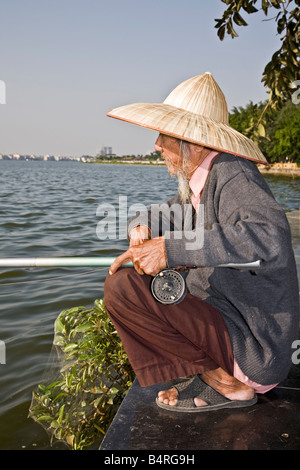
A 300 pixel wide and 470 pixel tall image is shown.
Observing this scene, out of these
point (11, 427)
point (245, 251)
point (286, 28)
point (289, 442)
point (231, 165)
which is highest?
point (286, 28)

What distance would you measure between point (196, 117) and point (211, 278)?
33.4 inches

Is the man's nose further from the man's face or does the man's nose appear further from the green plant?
the green plant

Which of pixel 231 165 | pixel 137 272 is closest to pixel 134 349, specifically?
pixel 137 272

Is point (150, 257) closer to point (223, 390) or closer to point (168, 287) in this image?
point (168, 287)

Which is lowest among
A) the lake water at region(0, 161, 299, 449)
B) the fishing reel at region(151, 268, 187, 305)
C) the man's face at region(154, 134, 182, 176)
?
the lake water at region(0, 161, 299, 449)

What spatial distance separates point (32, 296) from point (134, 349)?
16.6ft

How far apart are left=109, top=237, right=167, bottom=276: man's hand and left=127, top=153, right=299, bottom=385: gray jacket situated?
0.14 feet

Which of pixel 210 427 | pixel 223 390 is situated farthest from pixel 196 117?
pixel 210 427

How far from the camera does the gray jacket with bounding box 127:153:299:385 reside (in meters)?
2.05

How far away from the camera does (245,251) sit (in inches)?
Result: 80.6

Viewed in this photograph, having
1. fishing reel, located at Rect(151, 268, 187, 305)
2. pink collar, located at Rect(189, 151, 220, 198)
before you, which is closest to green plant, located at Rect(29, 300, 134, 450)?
fishing reel, located at Rect(151, 268, 187, 305)

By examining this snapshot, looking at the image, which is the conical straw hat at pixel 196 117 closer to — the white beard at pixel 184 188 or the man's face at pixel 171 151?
the man's face at pixel 171 151

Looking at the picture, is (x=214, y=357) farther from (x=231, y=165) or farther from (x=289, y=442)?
(x=231, y=165)

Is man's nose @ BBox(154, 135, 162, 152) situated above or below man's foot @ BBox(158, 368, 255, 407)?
above
